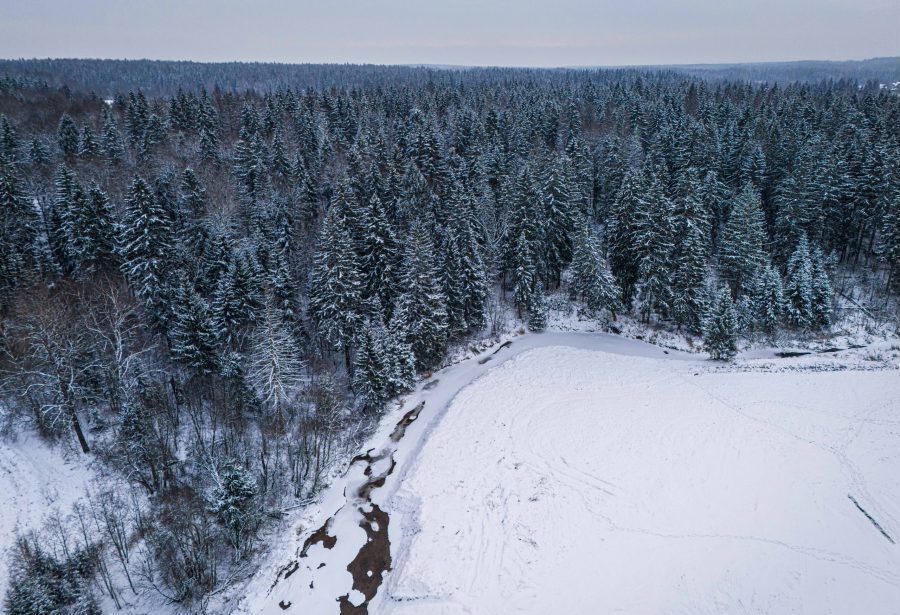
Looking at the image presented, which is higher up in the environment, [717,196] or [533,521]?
[717,196]

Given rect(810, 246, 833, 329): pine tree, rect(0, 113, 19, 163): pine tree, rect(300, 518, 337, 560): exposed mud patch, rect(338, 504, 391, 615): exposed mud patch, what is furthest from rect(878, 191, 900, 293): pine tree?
rect(0, 113, 19, 163): pine tree

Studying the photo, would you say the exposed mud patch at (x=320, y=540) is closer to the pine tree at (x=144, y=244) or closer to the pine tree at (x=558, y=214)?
the pine tree at (x=144, y=244)

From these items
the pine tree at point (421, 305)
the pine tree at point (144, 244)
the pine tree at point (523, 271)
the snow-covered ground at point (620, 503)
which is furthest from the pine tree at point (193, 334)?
the pine tree at point (523, 271)

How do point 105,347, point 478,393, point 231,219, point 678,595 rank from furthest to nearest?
point 231,219 < point 478,393 < point 105,347 < point 678,595

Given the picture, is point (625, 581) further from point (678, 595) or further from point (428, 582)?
point (428, 582)

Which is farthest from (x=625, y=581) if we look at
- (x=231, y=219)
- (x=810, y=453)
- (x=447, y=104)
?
(x=447, y=104)

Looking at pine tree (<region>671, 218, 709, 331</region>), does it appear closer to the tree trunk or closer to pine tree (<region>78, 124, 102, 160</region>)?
the tree trunk

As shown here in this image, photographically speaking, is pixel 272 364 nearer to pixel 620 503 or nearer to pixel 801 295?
pixel 620 503
